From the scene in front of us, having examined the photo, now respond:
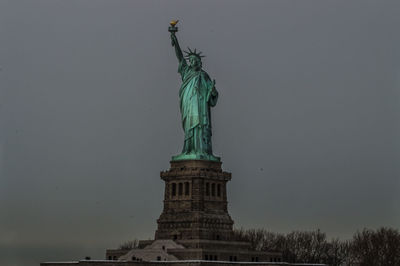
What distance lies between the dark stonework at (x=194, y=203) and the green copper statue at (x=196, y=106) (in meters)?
1.18

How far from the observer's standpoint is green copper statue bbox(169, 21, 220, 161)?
7388 centimetres

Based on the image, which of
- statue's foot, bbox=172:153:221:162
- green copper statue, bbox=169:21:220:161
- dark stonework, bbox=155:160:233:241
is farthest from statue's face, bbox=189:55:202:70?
dark stonework, bbox=155:160:233:241

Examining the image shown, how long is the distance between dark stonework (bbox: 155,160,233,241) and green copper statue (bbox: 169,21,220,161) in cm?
118

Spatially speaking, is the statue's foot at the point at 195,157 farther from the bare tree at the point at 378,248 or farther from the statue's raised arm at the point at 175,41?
the bare tree at the point at 378,248

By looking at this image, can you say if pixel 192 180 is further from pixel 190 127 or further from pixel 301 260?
pixel 301 260

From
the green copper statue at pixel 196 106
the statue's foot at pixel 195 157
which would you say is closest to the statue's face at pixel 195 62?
the green copper statue at pixel 196 106

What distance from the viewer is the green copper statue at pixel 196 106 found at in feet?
242

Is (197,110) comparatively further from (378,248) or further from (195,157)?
(378,248)

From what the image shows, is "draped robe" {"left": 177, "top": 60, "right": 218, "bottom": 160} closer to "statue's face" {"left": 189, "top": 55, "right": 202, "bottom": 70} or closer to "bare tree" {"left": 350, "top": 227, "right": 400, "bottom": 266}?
"statue's face" {"left": 189, "top": 55, "right": 202, "bottom": 70}

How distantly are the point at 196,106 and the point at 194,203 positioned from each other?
8.26 meters

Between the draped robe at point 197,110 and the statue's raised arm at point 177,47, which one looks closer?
the draped robe at point 197,110

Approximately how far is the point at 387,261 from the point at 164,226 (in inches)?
886

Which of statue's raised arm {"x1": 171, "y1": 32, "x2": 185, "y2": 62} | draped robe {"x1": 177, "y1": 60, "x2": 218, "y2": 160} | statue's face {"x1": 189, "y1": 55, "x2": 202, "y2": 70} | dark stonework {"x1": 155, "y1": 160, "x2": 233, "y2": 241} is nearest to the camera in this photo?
dark stonework {"x1": 155, "y1": 160, "x2": 233, "y2": 241}

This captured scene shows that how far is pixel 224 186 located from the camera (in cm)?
7406
